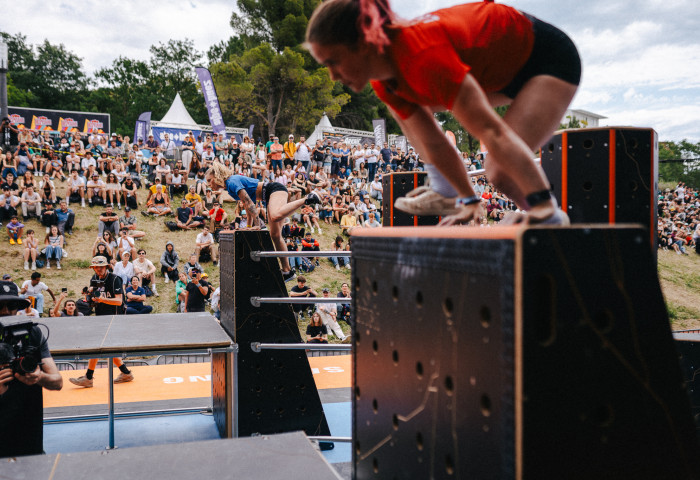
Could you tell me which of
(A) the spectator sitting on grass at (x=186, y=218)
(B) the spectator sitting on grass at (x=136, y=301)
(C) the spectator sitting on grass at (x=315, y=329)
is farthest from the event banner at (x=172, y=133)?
(C) the spectator sitting on grass at (x=315, y=329)

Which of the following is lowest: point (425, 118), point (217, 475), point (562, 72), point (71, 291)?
point (71, 291)

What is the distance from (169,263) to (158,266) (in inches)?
31.4

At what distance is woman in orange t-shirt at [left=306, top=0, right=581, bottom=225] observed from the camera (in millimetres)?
1355

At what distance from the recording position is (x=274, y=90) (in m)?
32.0

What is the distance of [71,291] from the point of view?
11.9 metres

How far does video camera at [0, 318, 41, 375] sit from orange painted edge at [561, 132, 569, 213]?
9.34 ft

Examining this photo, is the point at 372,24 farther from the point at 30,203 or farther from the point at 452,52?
the point at 30,203

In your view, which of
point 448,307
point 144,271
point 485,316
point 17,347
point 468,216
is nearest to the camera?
point 485,316

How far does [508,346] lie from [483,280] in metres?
0.12

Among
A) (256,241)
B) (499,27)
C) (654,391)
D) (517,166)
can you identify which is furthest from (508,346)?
(256,241)

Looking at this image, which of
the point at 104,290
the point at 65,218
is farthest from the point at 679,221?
the point at 104,290

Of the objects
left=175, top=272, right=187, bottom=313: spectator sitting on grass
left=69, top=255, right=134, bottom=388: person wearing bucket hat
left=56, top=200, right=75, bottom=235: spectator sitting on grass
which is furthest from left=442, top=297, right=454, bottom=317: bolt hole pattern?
left=56, top=200, right=75, bottom=235: spectator sitting on grass

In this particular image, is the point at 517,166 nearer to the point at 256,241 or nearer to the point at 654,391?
the point at 654,391

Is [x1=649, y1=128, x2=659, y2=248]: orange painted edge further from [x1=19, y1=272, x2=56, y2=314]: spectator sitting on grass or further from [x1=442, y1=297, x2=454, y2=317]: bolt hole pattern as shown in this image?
[x1=19, y1=272, x2=56, y2=314]: spectator sitting on grass
